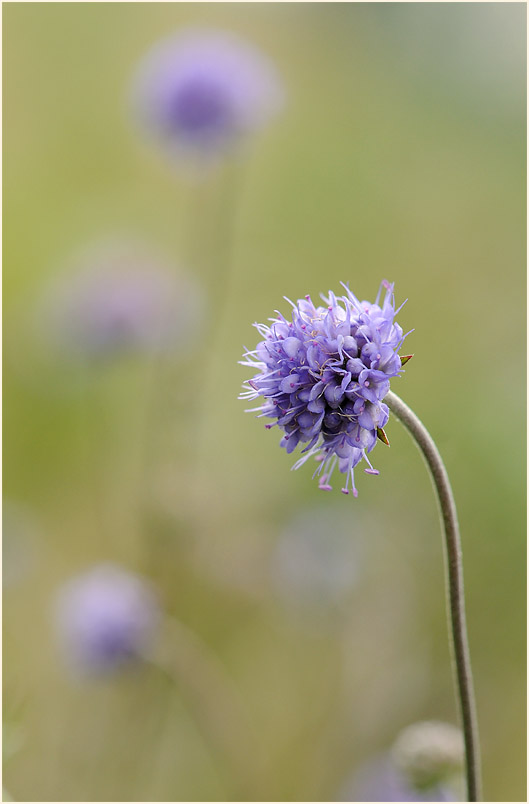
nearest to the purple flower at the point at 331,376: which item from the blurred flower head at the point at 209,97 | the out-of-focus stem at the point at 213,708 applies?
the out-of-focus stem at the point at 213,708

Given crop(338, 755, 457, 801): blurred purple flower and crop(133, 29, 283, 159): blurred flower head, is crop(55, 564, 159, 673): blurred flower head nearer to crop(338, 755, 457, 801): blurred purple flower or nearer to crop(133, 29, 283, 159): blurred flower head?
crop(338, 755, 457, 801): blurred purple flower

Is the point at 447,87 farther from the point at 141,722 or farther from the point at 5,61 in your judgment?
the point at 141,722

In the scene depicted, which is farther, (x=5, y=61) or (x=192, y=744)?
(x=5, y=61)

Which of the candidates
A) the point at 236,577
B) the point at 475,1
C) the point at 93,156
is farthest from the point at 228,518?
the point at 475,1

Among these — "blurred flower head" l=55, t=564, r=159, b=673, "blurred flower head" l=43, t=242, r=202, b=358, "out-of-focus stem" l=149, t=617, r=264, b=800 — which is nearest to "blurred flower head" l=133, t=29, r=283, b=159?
"blurred flower head" l=43, t=242, r=202, b=358

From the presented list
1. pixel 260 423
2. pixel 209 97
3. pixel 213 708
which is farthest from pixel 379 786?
pixel 209 97
